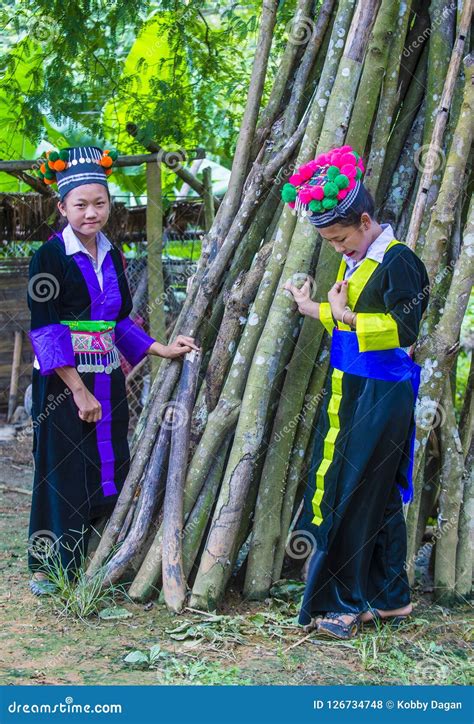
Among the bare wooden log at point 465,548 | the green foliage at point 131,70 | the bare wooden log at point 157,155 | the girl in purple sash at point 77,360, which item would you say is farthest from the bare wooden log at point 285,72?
the bare wooden log at point 465,548

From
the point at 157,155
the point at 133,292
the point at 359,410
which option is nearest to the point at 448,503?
the point at 359,410

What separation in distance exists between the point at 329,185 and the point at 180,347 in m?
1.15

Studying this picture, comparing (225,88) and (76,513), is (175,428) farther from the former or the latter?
(225,88)

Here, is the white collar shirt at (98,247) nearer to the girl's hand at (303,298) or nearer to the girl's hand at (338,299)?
the girl's hand at (303,298)

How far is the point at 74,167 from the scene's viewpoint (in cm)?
363

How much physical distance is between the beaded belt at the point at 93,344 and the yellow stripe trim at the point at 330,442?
1.07m

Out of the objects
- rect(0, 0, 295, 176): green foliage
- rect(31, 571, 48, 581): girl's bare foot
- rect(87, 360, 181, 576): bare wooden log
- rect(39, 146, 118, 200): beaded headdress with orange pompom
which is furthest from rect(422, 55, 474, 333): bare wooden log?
rect(31, 571, 48, 581): girl's bare foot

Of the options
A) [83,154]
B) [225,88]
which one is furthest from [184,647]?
[225,88]

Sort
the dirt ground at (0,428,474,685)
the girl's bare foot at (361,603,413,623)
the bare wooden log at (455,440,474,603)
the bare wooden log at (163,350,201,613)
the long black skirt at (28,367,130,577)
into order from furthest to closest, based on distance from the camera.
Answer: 1. the bare wooden log at (455,440,474,603)
2. the long black skirt at (28,367,130,577)
3. the bare wooden log at (163,350,201,613)
4. the girl's bare foot at (361,603,413,623)
5. the dirt ground at (0,428,474,685)

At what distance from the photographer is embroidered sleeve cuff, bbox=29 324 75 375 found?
11.7 ft

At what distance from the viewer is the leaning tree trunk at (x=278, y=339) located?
12.1 feet

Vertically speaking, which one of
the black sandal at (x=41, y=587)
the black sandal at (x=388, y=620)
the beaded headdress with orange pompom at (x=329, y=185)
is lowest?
the black sandal at (x=41, y=587)

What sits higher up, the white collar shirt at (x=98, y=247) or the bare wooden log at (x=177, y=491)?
the white collar shirt at (x=98, y=247)

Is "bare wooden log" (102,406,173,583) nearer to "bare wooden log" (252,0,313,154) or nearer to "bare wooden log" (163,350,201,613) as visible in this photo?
"bare wooden log" (163,350,201,613)
